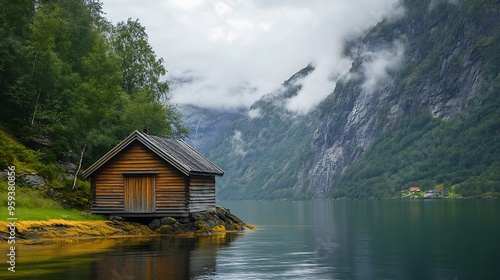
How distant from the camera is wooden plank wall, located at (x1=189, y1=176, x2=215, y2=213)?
56031 millimetres

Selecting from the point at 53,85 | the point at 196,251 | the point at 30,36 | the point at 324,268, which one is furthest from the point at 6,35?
the point at 324,268

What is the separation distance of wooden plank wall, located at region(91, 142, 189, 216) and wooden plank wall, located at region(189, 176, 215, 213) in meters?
1.27

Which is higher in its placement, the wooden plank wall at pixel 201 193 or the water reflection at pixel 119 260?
the wooden plank wall at pixel 201 193

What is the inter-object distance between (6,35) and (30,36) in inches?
94.9

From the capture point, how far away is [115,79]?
68.3m

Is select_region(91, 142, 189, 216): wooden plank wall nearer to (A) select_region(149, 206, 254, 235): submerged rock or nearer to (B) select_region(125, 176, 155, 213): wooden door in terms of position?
(B) select_region(125, 176, 155, 213): wooden door

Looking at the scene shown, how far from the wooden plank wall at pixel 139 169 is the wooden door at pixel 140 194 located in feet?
Answer: 1.47

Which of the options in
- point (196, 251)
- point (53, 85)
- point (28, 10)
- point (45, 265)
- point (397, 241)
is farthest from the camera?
point (28, 10)

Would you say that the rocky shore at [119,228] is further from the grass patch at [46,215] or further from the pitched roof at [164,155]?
the pitched roof at [164,155]

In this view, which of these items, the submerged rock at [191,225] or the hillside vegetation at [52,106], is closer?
the submerged rock at [191,225]

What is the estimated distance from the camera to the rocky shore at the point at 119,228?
44500 mm

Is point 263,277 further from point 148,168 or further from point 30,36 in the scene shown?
point 30,36

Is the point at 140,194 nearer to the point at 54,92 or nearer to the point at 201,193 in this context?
the point at 201,193

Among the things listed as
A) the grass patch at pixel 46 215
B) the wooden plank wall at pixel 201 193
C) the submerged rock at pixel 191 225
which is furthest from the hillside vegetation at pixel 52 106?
the wooden plank wall at pixel 201 193
